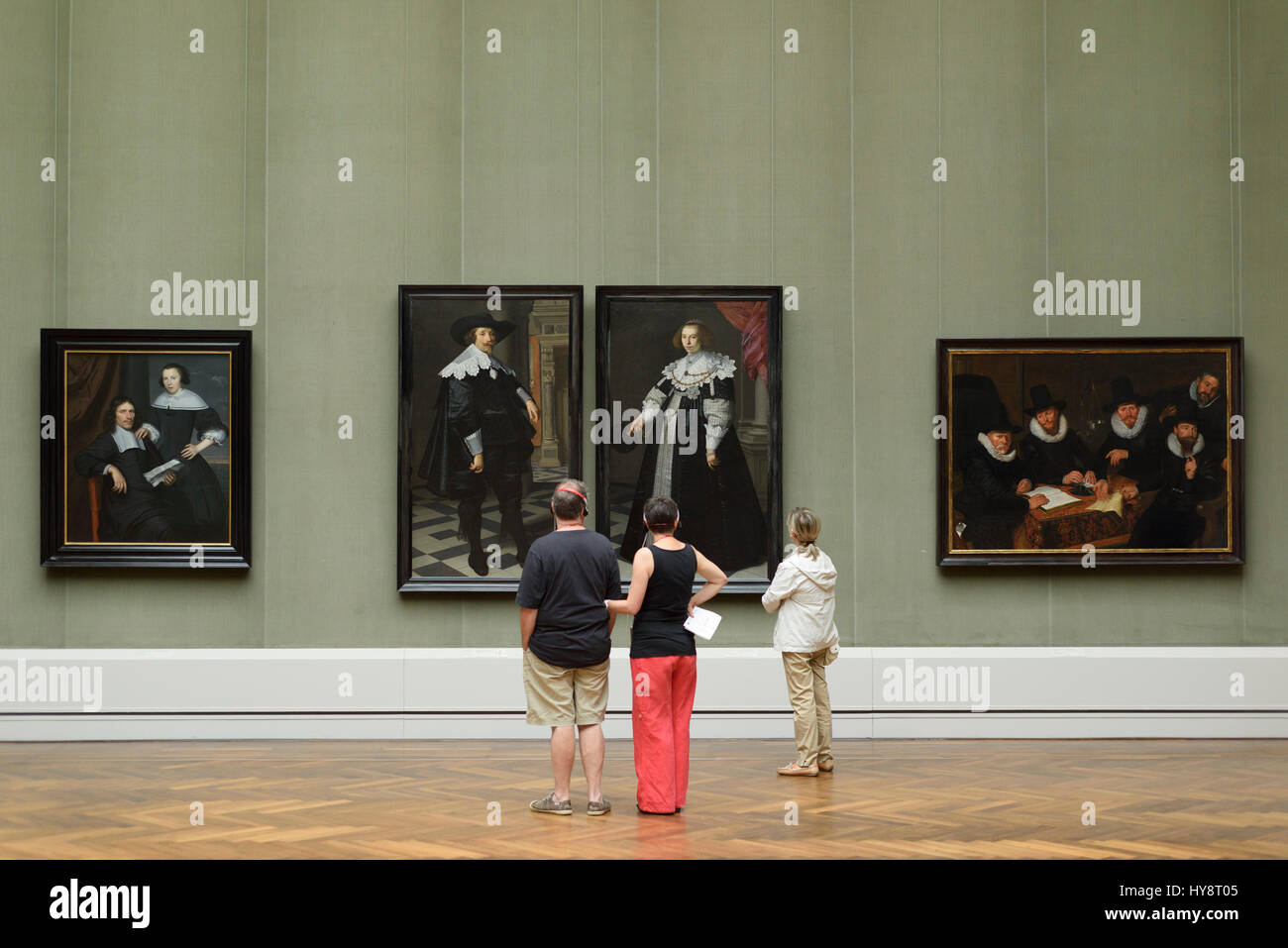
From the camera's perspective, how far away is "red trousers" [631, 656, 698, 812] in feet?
21.9

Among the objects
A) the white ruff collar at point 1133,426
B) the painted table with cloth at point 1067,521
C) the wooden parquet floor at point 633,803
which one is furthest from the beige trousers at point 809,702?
the white ruff collar at point 1133,426

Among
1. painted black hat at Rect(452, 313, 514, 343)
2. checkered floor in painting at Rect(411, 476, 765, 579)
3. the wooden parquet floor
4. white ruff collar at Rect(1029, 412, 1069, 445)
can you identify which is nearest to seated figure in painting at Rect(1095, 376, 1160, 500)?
white ruff collar at Rect(1029, 412, 1069, 445)

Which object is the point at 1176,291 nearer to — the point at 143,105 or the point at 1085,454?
the point at 1085,454

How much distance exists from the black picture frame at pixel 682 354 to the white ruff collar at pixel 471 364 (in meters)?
0.87

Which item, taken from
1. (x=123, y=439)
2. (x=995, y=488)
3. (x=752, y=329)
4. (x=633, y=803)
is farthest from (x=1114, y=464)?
(x=123, y=439)

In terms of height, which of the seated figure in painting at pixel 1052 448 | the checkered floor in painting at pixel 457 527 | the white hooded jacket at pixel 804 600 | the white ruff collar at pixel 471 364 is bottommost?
the white hooded jacket at pixel 804 600

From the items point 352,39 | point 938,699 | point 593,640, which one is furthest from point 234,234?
point 938,699

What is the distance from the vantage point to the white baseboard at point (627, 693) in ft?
30.6

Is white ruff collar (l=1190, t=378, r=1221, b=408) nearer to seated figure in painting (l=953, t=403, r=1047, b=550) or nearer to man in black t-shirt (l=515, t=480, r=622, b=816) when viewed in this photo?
seated figure in painting (l=953, t=403, r=1047, b=550)

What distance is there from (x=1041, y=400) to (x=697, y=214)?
3.29m

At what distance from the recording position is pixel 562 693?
6656 mm

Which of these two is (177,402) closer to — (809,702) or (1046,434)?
(809,702)

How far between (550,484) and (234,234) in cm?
336

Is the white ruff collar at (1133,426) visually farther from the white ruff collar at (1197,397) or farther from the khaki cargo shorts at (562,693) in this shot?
the khaki cargo shorts at (562,693)
